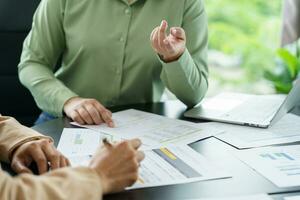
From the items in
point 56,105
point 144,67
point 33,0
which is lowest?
point 56,105

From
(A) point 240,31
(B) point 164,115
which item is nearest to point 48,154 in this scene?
(B) point 164,115

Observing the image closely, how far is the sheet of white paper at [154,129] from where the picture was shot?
3.55 feet

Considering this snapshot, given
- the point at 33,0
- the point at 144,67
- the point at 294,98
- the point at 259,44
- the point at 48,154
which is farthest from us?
the point at 259,44

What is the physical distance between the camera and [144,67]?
1.49m

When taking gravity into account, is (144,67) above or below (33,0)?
A: below

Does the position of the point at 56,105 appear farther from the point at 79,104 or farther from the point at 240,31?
the point at 240,31

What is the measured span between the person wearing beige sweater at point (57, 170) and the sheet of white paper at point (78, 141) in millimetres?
53

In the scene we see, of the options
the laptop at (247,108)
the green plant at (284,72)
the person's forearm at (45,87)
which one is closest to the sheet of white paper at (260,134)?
the laptop at (247,108)

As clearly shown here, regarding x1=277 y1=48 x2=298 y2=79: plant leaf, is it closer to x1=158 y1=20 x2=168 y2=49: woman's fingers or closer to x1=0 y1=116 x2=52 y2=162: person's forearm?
x1=158 y1=20 x2=168 y2=49: woman's fingers

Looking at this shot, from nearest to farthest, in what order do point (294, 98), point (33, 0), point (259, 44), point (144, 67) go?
point (294, 98) → point (144, 67) → point (33, 0) → point (259, 44)

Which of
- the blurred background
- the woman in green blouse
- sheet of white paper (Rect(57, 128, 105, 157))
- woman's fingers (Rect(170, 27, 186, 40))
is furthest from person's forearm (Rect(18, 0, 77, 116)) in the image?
the blurred background

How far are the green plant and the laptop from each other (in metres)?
0.78

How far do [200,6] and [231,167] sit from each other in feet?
2.51

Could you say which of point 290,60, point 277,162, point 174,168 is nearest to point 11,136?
point 174,168
